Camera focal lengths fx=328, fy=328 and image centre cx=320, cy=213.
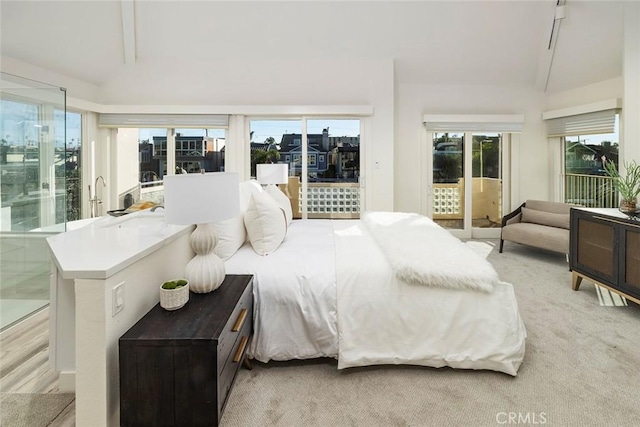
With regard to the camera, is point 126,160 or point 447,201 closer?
point 126,160

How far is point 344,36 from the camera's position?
4.45 m

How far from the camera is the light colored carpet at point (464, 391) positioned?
5.08ft

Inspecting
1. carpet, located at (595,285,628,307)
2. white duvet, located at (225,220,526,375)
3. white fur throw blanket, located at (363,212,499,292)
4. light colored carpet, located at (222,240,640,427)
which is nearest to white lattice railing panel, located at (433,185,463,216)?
carpet, located at (595,285,628,307)

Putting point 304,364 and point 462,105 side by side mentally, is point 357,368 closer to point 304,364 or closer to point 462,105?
point 304,364

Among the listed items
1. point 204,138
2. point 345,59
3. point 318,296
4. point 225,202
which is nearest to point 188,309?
point 225,202

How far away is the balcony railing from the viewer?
4.46 m

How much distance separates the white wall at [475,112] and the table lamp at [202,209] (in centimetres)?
406

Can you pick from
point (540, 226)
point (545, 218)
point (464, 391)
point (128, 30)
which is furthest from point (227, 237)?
point (545, 218)

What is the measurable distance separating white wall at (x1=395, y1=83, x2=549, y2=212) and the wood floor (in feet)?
14.9

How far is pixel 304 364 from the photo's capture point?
1976 millimetres

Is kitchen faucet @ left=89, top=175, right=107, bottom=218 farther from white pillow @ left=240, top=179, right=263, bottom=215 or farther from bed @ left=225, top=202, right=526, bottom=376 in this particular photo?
bed @ left=225, top=202, right=526, bottom=376

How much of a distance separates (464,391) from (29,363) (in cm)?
247

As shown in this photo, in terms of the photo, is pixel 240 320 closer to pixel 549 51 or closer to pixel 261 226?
pixel 261 226

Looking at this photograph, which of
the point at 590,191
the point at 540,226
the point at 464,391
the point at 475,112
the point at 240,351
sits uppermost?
the point at 475,112
